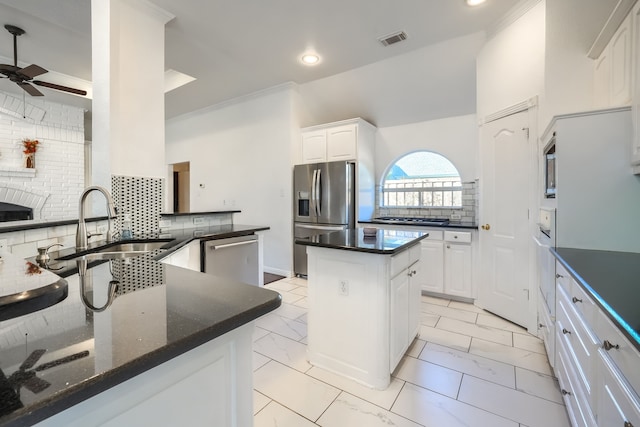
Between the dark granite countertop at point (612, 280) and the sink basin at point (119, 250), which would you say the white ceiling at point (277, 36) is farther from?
the dark granite countertop at point (612, 280)

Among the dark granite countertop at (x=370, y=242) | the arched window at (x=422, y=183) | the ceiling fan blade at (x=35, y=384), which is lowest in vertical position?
the ceiling fan blade at (x=35, y=384)

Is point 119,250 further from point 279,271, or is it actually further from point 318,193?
point 279,271

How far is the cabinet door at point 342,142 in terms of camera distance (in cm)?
398

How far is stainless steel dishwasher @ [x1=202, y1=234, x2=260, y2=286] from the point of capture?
97.4 inches

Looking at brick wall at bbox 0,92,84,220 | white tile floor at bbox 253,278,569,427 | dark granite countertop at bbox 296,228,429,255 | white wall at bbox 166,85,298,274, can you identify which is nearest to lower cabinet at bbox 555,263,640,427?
white tile floor at bbox 253,278,569,427

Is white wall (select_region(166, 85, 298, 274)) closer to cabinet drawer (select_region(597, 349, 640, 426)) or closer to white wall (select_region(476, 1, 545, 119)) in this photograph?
white wall (select_region(476, 1, 545, 119))

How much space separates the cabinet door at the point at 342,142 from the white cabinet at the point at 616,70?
8.15ft

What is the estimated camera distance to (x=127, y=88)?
90.2 inches

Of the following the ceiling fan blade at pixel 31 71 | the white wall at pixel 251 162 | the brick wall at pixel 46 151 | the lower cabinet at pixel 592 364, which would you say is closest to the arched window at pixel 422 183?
the white wall at pixel 251 162

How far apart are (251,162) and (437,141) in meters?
2.95

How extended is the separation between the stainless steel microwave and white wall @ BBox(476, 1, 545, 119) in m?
0.59

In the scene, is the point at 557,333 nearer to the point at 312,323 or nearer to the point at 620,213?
the point at 620,213

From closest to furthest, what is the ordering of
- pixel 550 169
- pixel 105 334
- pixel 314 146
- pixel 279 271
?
pixel 105 334
pixel 550 169
pixel 314 146
pixel 279 271

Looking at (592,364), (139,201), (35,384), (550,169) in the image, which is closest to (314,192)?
(139,201)
